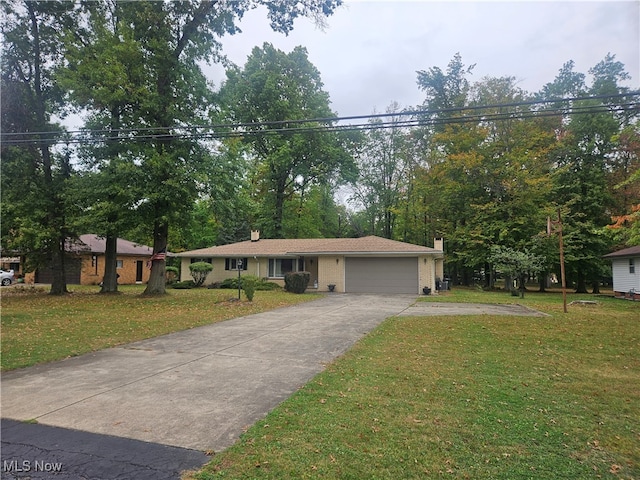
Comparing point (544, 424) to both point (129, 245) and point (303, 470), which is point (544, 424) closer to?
point (303, 470)

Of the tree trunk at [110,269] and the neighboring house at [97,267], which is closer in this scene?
the tree trunk at [110,269]

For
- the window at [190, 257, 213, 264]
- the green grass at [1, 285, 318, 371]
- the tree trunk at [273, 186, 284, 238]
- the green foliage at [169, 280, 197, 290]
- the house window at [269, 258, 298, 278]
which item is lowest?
the green grass at [1, 285, 318, 371]

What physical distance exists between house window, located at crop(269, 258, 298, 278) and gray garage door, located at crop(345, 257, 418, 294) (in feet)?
15.8

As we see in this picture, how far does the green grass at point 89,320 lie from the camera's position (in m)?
7.39

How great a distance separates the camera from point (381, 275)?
22.3 meters

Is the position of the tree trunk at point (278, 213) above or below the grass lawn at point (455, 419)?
above

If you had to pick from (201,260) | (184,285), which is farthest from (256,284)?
(201,260)

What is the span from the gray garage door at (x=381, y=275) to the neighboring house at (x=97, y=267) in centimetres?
1502

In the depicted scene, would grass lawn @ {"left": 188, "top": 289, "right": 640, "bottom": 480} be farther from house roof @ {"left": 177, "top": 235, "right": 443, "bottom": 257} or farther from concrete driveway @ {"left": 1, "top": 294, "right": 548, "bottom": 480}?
house roof @ {"left": 177, "top": 235, "right": 443, "bottom": 257}

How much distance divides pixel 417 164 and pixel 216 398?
33.8m

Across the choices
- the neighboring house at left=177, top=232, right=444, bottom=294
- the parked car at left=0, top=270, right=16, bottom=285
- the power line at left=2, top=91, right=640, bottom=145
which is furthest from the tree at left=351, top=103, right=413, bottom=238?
the parked car at left=0, top=270, right=16, bottom=285

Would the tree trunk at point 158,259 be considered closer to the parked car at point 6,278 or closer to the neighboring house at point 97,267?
the neighboring house at point 97,267

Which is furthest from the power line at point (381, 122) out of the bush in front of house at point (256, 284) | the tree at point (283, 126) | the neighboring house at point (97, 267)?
the tree at point (283, 126)

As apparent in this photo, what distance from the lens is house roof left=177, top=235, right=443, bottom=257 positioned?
2161 cm
